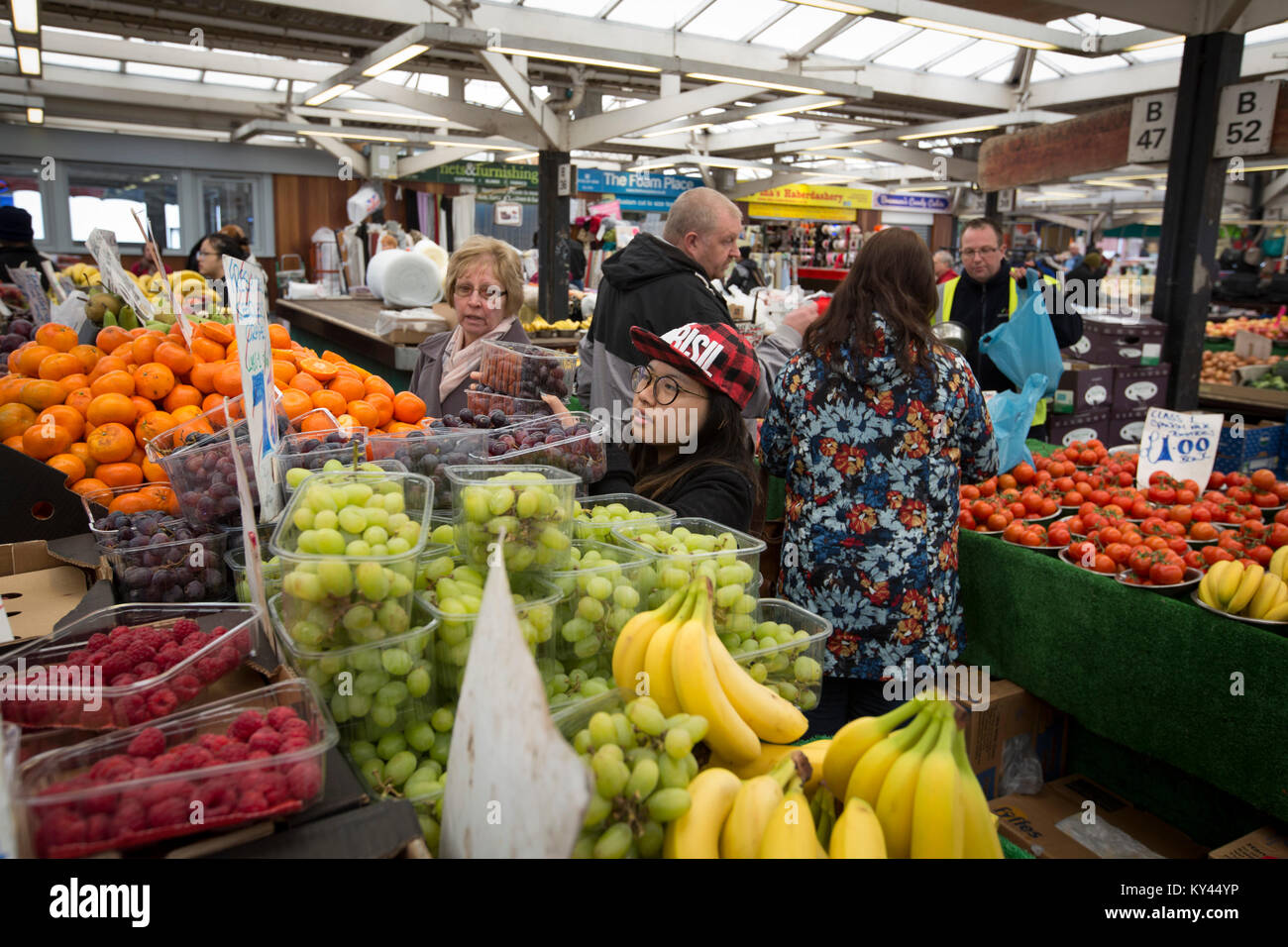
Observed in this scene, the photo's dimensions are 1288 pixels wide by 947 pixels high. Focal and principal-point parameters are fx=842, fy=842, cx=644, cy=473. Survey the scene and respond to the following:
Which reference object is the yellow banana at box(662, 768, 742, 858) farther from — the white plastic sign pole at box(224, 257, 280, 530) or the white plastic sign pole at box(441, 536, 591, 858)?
the white plastic sign pole at box(224, 257, 280, 530)

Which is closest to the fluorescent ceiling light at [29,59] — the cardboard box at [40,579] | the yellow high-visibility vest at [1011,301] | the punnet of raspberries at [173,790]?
the cardboard box at [40,579]

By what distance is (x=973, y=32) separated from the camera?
5.49 meters

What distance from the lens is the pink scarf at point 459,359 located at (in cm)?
304

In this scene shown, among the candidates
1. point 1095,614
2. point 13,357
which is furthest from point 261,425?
point 1095,614

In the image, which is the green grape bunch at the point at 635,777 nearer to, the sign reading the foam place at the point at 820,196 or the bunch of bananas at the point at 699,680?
the bunch of bananas at the point at 699,680

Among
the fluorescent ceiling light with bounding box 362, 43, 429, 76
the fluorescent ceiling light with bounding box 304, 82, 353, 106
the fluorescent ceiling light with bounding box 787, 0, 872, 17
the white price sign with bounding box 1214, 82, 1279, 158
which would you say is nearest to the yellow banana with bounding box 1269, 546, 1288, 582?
the white price sign with bounding box 1214, 82, 1279, 158

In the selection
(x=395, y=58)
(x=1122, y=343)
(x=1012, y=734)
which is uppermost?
(x=395, y=58)

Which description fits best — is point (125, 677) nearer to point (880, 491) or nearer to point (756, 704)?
point (756, 704)

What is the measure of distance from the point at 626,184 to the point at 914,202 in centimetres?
961

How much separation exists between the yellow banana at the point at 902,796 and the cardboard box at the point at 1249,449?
380 cm

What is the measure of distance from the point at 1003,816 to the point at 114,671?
8.19ft

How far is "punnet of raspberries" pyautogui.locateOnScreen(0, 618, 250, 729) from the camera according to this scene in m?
1.03

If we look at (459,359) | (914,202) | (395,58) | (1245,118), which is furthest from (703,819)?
(914,202)
